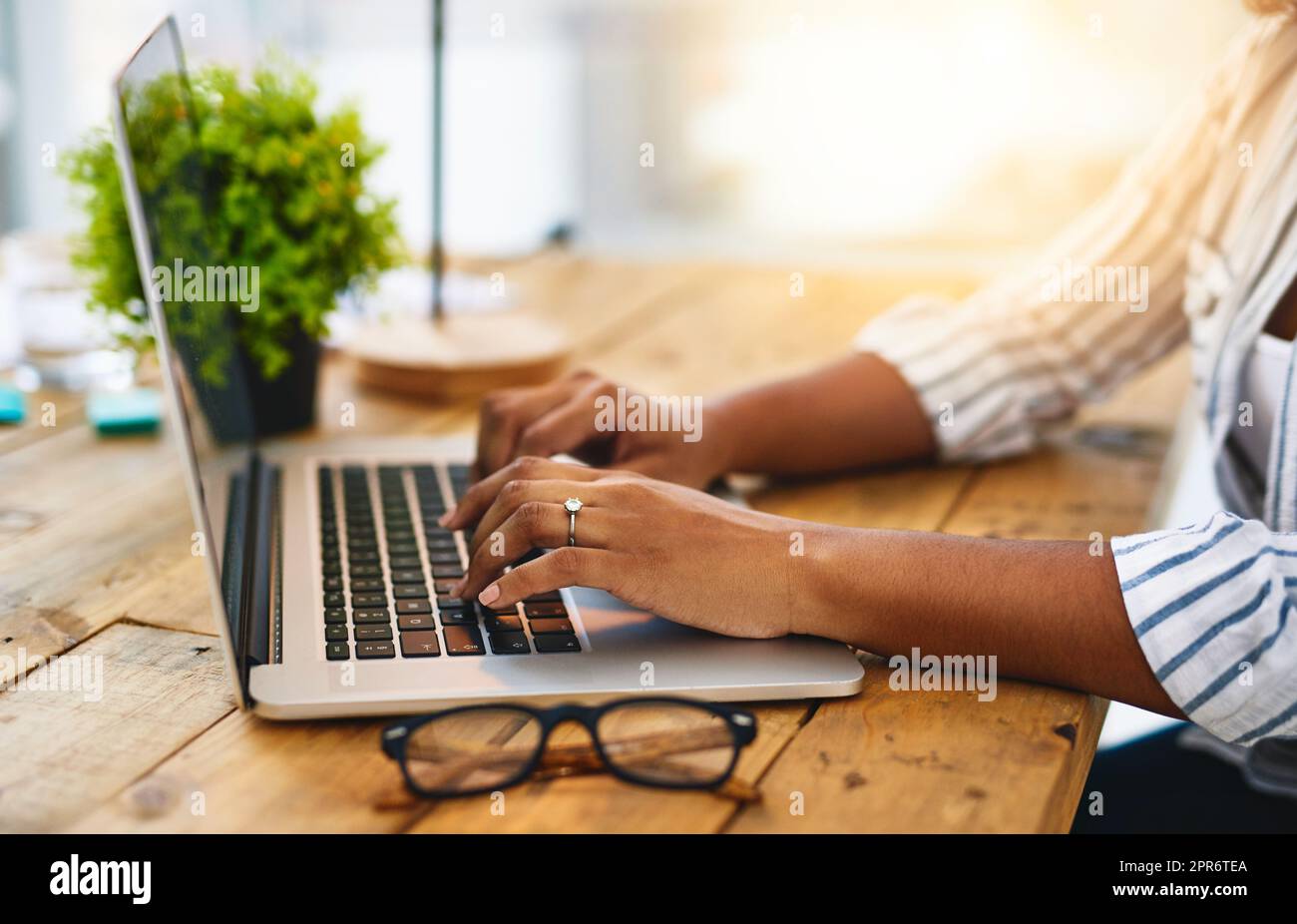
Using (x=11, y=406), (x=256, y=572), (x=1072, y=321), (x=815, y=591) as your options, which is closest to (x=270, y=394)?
(x=11, y=406)

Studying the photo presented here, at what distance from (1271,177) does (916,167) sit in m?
1.91

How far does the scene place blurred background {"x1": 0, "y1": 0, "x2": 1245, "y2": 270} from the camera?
2752 millimetres

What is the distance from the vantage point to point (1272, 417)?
38.7 inches

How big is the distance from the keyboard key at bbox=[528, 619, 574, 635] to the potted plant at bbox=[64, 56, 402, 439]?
410 mm

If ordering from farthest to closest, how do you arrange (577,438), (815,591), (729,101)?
(729,101), (577,438), (815,591)

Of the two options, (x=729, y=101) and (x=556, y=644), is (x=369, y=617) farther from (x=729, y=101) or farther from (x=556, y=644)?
(x=729, y=101)

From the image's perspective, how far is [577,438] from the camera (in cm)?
98

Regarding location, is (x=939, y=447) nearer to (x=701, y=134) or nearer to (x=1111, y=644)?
(x=1111, y=644)

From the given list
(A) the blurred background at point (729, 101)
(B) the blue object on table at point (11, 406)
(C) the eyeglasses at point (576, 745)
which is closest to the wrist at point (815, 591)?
(C) the eyeglasses at point (576, 745)

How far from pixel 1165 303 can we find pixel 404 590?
77cm

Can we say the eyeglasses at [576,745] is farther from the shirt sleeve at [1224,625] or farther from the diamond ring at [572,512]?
the shirt sleeve at [1224,625]

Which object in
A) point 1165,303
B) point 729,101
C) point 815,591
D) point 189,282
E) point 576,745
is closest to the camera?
point 576,745

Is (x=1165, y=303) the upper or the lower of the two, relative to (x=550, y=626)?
upper

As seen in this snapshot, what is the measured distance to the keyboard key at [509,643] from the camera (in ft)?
2.34
